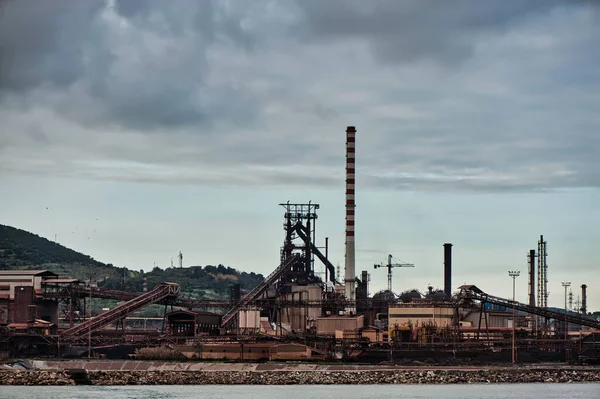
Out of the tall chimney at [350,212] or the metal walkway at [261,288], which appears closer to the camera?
the tall chimney at [350,212]

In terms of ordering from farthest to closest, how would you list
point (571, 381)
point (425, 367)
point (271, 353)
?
point (271, 353) → point (425, 367) → point (571, 381)

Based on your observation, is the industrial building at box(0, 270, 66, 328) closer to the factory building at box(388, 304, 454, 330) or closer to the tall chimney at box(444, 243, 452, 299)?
the factory building at box(388, 304, 454, 330)

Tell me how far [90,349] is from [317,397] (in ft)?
193

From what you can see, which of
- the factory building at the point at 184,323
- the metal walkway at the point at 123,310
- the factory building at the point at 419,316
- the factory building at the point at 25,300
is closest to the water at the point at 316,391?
the metal walkway at the point at 123,310

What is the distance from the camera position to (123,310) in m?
158

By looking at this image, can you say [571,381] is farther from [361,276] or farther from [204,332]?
[361,276]

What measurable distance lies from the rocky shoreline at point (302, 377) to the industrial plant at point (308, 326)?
825 inches

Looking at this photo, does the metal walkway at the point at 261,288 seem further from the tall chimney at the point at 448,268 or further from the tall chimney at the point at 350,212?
the tall chimney at the point at 448,268

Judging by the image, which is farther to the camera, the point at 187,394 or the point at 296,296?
the point at 296,296

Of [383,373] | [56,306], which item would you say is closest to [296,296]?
[56,306]

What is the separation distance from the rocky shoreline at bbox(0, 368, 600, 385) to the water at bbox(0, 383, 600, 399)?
3.36 m

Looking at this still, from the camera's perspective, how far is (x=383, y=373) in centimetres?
11819

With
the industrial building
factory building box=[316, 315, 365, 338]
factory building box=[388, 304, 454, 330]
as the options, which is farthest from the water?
the industrial building

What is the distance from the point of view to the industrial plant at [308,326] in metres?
145
